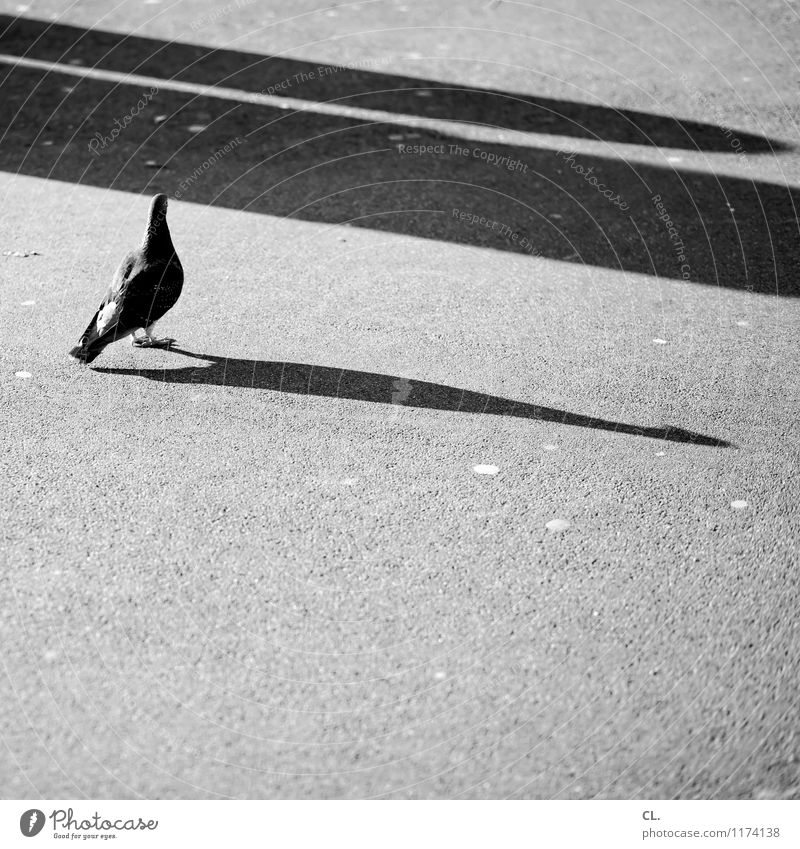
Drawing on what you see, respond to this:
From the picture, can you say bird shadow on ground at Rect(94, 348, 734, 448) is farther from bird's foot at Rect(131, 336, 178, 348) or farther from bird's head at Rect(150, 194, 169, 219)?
bird's head at Rect(150, 194, 169, 219)

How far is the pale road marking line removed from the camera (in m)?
8.29

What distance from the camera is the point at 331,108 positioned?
881 cm

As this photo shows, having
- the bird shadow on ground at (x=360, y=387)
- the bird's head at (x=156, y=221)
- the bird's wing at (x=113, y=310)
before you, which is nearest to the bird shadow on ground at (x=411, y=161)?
the bird shadow on ground at (x=360, y=387)

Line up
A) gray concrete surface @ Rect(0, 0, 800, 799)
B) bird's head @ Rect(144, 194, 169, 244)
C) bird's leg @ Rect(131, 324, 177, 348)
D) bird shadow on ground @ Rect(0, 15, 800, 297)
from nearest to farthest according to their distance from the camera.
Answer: gray concrete surface @ Rect(0, 0, 800, 799) < bird's head @ Rect(144, 194, 169, 244) < bird's leg @ Rect(131, 324, 177, 348) < bird shadow on ground @ Rect(0, 15, 800, 297)

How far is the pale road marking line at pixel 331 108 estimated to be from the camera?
8.29 meters

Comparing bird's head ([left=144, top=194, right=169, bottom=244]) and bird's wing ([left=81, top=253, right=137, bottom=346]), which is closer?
bird's wing ([left=81, top=253, right=137, bottom=346])

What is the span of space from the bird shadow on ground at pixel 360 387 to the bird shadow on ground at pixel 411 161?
180 cm

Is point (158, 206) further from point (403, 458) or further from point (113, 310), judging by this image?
point (403, 458)

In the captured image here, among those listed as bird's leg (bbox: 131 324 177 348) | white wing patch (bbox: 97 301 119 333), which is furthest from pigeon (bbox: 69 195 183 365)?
bird's leg (bbox: 131 324 177 348)

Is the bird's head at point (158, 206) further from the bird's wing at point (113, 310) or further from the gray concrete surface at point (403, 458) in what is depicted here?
the gray concrete surface at point (403, 458)

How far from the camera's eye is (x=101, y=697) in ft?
10.7

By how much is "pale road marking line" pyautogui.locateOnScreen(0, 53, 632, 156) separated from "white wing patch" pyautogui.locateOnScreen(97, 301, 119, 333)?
4.18 meters

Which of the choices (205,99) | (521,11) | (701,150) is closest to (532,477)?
(701,150)
